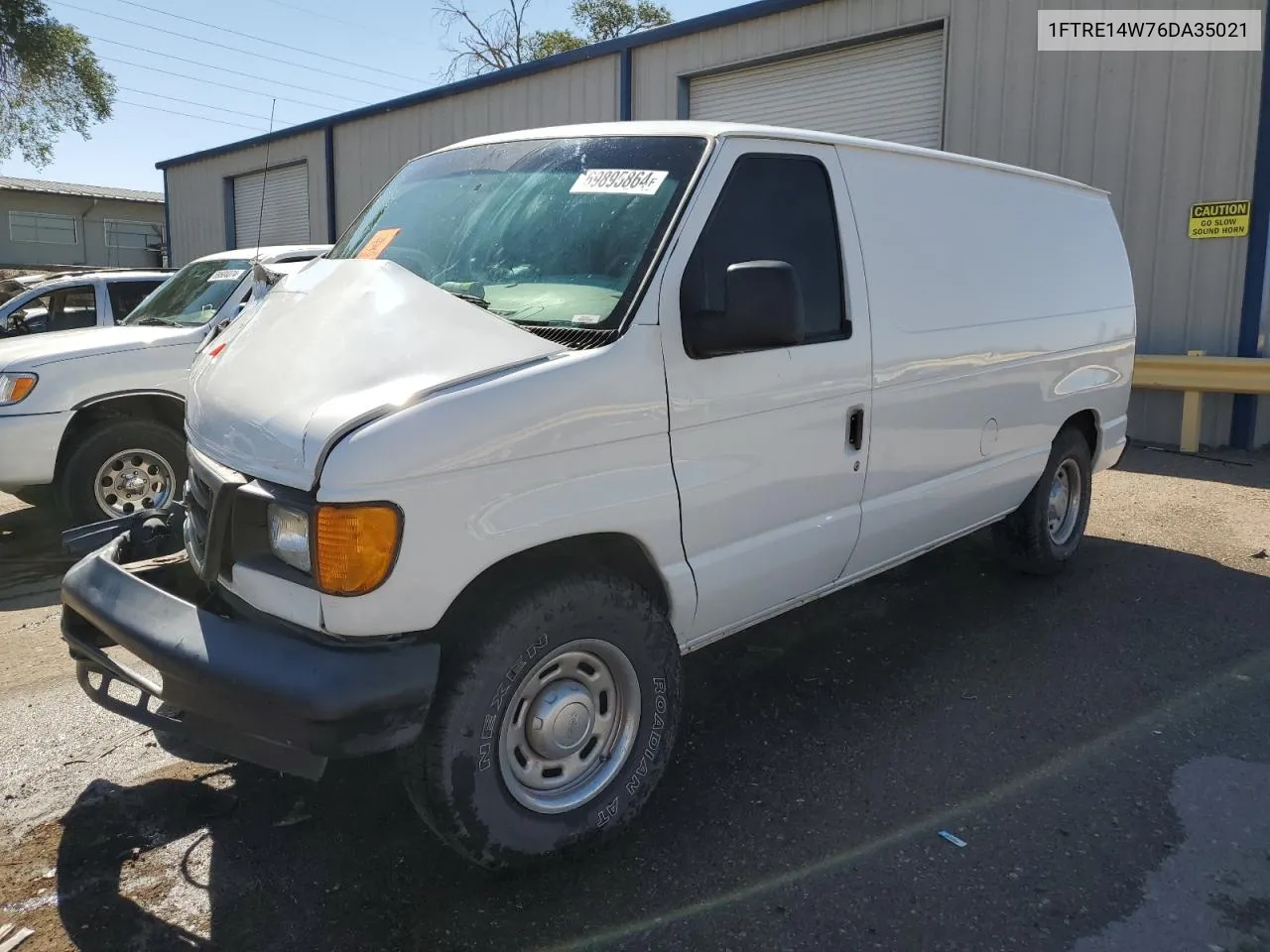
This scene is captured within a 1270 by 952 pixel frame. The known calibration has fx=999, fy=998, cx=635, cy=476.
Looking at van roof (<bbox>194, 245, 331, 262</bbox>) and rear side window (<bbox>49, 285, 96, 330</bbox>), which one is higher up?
van roof (<bbox>194, 245, 331, 262</bbox>)

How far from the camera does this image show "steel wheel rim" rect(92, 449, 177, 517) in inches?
256

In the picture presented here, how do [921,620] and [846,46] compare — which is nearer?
[921,620]

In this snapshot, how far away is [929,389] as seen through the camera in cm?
423

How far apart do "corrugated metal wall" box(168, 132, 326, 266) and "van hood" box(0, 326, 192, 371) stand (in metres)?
13.7

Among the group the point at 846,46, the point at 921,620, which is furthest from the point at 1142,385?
the point at 921,620

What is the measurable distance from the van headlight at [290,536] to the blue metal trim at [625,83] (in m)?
12.7

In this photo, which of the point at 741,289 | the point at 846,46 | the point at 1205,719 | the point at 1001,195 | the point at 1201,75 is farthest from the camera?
the point at 846,46

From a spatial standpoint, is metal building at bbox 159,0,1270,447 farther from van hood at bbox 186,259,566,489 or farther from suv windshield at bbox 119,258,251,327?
van hood at bbox 186,259,566,489

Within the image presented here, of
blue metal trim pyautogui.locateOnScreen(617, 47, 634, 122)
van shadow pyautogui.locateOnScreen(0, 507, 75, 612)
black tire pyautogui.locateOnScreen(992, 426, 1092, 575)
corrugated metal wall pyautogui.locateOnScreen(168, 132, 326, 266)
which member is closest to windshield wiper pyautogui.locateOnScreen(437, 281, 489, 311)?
black tire pyautogui.locateOnScreen(992, 426, 1092, 575)

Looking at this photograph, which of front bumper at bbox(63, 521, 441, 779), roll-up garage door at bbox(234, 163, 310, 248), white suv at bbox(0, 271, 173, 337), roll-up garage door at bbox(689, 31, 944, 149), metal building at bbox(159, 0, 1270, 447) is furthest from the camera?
roll-up garage door at bbox(234, 163, 310, 248)

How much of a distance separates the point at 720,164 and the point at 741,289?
585 millimetres

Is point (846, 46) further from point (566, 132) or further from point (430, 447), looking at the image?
point (430, 447)

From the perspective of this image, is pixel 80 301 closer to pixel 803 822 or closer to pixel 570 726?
pixel 570 726

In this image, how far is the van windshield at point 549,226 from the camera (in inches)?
124
